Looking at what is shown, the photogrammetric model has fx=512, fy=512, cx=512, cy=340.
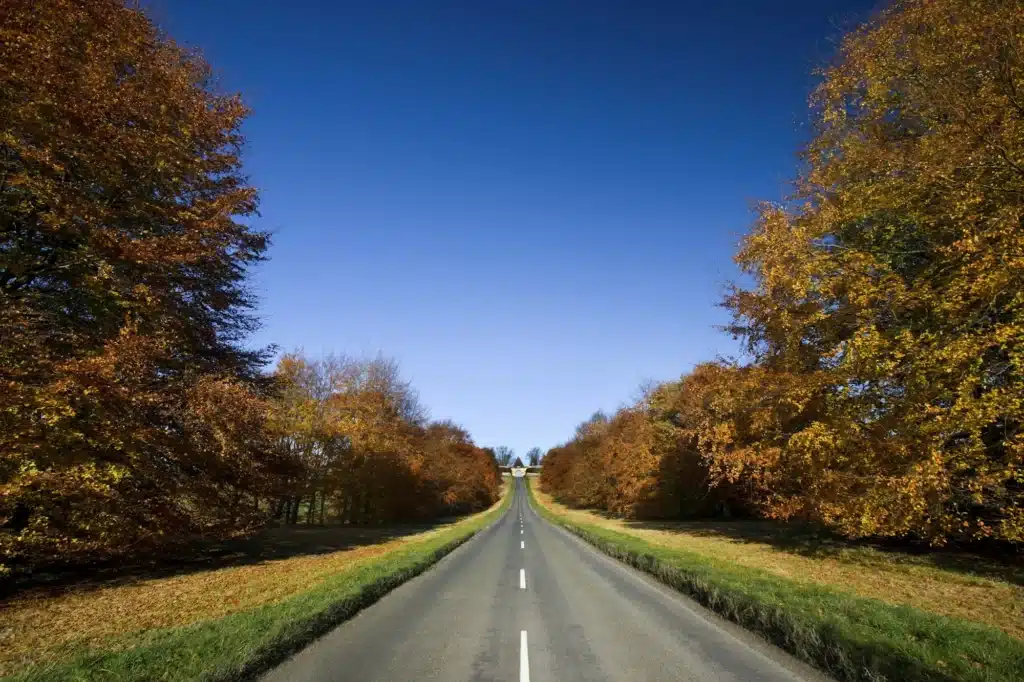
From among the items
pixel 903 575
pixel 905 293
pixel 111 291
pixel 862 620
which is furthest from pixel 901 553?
pixel 111 291

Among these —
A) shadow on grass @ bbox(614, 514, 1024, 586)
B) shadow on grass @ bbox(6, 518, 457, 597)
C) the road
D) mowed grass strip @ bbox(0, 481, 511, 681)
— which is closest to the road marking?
the road

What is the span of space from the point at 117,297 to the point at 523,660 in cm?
1233

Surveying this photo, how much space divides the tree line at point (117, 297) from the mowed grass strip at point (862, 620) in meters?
12.0

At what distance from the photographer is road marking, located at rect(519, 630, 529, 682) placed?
5.95m

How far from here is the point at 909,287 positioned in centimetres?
1479

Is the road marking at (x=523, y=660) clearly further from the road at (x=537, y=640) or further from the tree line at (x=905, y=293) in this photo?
the tree line at (x=905, y=293)

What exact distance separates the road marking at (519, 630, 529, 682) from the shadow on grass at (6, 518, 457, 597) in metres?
10.3

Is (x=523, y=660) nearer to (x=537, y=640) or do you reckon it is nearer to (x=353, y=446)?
(x=537, y=640)

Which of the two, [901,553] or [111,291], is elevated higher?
[111,291]

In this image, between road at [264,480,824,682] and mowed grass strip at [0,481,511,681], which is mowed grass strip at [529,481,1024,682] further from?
mowed grass strip at [0,481,511,681]

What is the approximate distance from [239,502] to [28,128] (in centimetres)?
1118

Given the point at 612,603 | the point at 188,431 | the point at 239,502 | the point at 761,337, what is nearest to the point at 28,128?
the point at 188,431

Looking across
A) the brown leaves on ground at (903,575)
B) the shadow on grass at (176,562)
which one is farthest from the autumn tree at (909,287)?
the shadow on grass at (176,562)

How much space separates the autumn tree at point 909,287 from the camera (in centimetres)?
991
